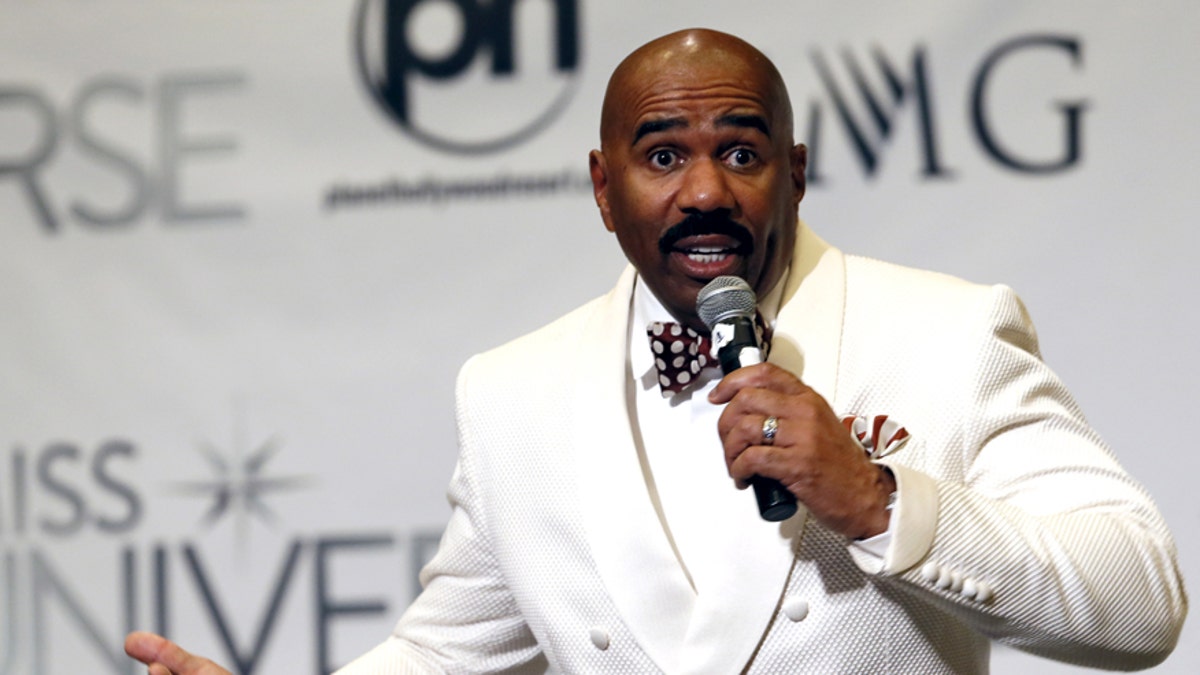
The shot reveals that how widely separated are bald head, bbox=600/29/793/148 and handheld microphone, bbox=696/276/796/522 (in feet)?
0.96

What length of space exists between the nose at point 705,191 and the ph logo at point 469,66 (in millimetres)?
1324

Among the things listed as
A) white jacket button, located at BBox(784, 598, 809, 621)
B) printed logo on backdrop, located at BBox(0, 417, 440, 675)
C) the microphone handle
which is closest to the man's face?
the microphone handle

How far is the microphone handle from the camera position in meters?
1.43

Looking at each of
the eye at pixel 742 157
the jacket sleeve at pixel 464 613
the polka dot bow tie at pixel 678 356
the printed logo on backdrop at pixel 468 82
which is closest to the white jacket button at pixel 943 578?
the polka dot bow tie at pixel 678 356

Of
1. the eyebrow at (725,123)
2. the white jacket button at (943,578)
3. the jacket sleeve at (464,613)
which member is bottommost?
the jacket sleeve at (464,613)

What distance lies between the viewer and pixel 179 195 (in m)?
3.20

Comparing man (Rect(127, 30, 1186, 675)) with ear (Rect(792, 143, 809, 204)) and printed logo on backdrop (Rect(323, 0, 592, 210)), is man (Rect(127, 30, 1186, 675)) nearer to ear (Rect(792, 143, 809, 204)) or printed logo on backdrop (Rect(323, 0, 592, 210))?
ear (Rect(792, 143, 809, 204))

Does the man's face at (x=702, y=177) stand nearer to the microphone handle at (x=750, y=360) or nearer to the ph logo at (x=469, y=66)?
the microphone handle at (x=750, y=360)

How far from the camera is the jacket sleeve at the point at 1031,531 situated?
60.8 inches

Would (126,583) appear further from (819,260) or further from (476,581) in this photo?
(819,260)

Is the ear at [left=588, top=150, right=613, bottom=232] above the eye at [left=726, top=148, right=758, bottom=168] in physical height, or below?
below

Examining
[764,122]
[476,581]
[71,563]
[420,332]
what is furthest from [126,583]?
[764,122]

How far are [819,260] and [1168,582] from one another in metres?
0.60

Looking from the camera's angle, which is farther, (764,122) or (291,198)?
(291,198)
